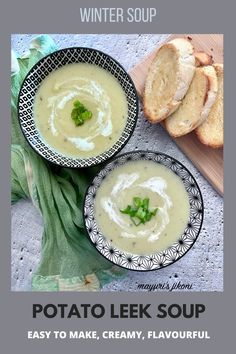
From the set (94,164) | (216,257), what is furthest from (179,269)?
(94,164)

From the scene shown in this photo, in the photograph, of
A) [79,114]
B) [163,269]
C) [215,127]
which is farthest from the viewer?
[163,269]

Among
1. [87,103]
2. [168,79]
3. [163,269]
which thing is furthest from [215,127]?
[163,269]

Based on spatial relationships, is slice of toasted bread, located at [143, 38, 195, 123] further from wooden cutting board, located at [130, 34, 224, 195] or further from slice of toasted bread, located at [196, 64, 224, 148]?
slice of toasted bread, located at [196, 64, 224, 148]

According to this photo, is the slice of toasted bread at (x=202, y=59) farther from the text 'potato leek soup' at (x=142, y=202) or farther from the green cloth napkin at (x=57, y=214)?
the green cloth napkin at (x=57, y=214)

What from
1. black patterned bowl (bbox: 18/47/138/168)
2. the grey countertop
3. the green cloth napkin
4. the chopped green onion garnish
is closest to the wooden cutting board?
the grey countertop

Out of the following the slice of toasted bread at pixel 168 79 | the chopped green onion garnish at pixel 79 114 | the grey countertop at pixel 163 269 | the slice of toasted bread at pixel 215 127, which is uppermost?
the slice of toasted bread at pixel 168 79

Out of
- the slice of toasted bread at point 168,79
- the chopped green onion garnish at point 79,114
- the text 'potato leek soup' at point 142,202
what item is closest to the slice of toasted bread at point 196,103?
the slice of toasted bread at point 168,79

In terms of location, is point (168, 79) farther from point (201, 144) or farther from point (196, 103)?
point (201, 144)
